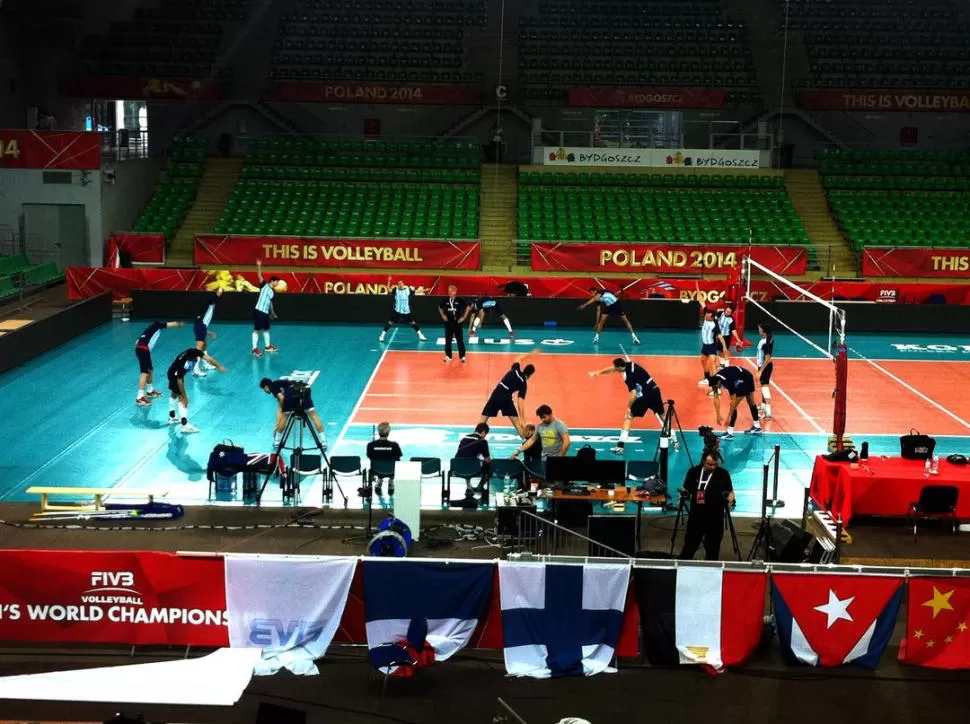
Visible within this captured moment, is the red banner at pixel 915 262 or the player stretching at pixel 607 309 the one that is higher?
the red banner at pixel 915 262

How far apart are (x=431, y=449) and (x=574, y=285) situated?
52.7 feet

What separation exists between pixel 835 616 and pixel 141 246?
1218 inches

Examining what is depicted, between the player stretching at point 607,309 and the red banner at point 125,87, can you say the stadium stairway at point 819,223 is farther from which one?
the red banner at point 125,87

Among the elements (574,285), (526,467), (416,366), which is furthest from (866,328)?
(526,467)

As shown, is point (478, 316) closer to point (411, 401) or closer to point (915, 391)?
point (411, 401)

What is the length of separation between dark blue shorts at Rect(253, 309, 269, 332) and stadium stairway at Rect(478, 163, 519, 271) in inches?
466

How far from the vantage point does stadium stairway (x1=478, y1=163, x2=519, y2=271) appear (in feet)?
131

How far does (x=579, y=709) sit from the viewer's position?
1146 centimetres

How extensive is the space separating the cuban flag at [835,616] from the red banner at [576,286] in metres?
23.4

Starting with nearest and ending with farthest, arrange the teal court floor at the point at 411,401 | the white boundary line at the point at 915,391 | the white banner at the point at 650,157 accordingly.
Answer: the teal court floor at the point at 411,401
the white boundary line at the point at 915,391
the white banner at the point at 650,157

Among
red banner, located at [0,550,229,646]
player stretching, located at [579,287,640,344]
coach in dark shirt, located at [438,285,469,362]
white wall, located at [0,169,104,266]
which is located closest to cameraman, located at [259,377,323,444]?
red banner, located at [0,550,229,646]

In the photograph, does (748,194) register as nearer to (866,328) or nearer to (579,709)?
(866,328)

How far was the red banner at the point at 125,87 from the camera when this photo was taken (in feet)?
147

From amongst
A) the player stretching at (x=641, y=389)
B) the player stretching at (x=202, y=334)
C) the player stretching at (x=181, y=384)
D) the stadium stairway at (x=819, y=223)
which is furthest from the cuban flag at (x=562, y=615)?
the stadium stairway at (x=819, y=223)
